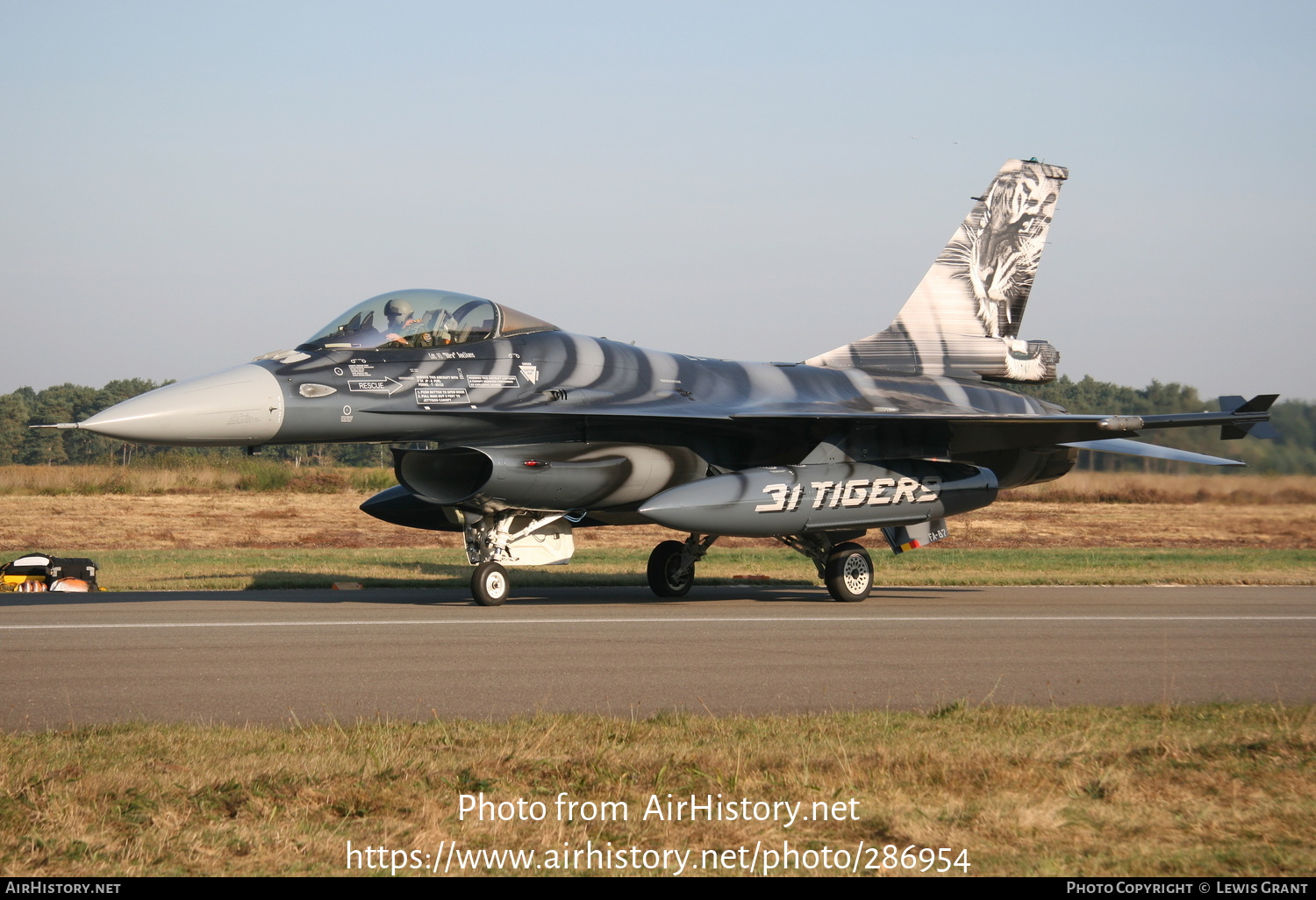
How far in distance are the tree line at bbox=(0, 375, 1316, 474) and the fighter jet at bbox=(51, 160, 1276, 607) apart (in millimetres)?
696

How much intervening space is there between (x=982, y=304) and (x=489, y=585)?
27.8ft

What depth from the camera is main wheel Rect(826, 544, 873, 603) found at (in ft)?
47.6

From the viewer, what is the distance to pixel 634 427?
540 inches

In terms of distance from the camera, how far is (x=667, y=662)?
880cm

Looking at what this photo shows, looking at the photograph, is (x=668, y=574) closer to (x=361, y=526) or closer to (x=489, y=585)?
(x=489, y=585)

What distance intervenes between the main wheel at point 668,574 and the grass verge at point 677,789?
347 inches

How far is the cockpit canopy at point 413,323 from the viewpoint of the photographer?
40.6 ft

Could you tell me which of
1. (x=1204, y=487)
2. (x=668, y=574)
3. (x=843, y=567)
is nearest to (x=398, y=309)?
(x=668, y=574)

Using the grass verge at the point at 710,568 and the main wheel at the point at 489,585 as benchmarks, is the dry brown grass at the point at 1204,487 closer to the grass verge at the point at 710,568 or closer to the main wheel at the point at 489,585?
the grass verge at the point at 710,568

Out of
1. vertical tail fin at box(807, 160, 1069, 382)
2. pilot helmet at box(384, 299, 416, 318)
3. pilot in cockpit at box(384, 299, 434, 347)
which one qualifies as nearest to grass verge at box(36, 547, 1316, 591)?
vertical tail fin at box(807, 160, 1069, 382)

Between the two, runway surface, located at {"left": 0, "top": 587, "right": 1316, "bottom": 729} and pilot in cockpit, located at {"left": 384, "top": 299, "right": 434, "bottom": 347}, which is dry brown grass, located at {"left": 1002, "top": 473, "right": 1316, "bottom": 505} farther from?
pilot in cockpit, located at {"left": 384, "top": 299, "right": 434, "bottom": 347}

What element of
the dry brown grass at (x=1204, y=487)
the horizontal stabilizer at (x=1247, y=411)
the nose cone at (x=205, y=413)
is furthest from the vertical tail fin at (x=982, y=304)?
the nose cone at (x=205, y=413)

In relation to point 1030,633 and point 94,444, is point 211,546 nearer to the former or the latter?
point 1030,633

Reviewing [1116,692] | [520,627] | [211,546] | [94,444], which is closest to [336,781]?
[1116,692]
